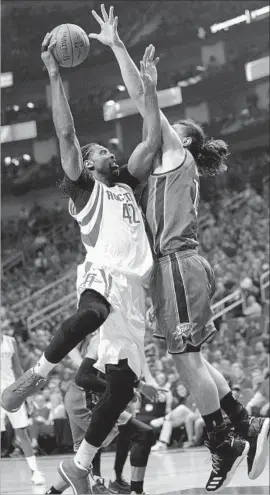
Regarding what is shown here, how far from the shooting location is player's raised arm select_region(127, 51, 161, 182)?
4.40 metres

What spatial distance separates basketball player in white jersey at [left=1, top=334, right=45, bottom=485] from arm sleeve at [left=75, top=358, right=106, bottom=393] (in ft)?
5.05

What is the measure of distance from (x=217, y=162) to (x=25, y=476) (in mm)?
4399

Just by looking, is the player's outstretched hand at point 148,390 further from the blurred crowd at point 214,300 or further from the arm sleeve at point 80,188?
the arm sleeve at point 80,188

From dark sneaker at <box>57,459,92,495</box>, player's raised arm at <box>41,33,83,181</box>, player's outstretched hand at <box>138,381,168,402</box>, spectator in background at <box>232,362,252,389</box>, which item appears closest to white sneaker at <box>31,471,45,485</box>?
player's outstretched hand at <box>138,381,168,402</box>

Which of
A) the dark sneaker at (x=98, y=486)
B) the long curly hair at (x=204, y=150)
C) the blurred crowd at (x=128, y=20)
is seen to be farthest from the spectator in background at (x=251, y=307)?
the long curly hair at (x=204, y=150)

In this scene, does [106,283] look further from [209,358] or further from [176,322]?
[209,358]

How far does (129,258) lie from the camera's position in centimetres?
438

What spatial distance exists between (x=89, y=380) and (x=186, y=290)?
149cm

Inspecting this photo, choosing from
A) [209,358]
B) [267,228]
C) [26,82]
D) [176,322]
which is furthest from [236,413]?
[26,82]

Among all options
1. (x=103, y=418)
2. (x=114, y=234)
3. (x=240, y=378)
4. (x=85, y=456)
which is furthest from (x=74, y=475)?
(x=240, y=378)

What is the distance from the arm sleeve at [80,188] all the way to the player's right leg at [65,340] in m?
0.51

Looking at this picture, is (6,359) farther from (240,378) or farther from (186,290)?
(186,290)

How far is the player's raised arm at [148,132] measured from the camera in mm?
4398

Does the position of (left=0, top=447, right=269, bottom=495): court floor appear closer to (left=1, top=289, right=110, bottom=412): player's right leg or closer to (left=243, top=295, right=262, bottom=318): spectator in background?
(left=1, top=289, right=110, bottom=412): player's right leg
